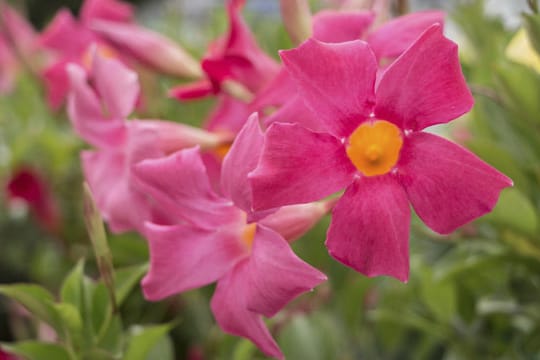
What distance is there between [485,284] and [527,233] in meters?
0.09

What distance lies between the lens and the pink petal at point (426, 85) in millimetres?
278

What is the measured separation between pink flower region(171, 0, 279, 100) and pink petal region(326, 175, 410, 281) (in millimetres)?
148

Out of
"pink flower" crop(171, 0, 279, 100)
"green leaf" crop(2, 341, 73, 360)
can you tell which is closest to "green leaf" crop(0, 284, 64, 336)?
"green leaf" crop(2, 341, 73, 360)

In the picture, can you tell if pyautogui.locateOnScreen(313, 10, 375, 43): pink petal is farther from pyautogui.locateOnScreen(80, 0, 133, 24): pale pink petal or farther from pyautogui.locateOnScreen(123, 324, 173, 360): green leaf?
pyautogui.locateOnScreen(80, 0, 133, 24): pale pink petal

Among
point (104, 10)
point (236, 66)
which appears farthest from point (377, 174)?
point (104, 10)

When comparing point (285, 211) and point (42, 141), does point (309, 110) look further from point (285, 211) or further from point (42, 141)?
point (42, 141)

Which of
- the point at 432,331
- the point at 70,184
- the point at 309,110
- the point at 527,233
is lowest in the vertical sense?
the point at 70,184

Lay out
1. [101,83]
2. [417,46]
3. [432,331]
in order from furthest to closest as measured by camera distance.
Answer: [432,331] < [101,83] < [417,46]

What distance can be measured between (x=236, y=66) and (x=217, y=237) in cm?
11

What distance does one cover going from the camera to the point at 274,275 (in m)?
0.30

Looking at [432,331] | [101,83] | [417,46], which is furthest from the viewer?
[432,331]

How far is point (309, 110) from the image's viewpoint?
1.06 ft

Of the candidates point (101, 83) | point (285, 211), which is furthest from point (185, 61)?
point (285, 211)

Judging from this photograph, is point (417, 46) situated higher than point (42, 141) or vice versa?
point (417, 46)
